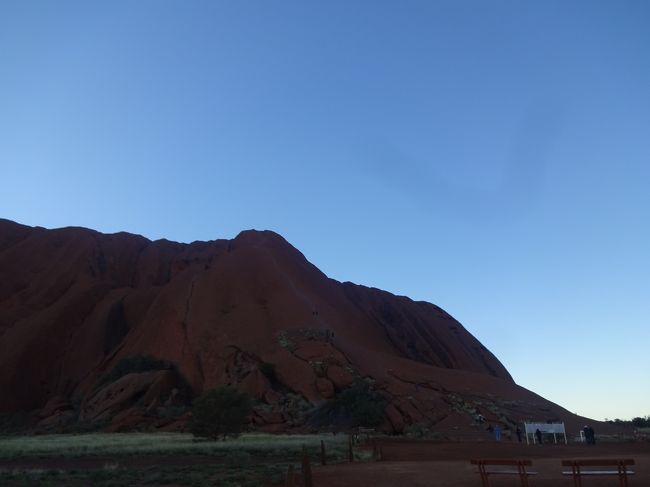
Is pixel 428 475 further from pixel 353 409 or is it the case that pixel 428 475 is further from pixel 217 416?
pixel 353 409

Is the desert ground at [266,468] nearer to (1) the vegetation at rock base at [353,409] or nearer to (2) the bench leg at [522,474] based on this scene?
(2) the bench leg at [522,474]

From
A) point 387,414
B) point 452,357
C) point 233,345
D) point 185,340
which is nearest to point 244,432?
point 387,414

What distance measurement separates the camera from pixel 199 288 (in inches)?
2520

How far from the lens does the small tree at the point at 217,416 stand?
36.2 meters

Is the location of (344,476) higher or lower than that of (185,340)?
lower

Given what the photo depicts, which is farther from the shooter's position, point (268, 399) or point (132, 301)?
point (132, 301)

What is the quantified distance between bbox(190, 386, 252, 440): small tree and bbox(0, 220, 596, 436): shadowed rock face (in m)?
9.30

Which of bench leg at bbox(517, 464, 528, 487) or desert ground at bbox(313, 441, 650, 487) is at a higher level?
bench leg at bbox(517, 464, 528, 487)

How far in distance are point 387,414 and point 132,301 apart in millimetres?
39418

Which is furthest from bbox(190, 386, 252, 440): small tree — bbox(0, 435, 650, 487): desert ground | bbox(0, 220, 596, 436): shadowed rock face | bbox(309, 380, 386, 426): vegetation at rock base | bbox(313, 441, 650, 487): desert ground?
bbox(313, 441, 650, 487): desert ground

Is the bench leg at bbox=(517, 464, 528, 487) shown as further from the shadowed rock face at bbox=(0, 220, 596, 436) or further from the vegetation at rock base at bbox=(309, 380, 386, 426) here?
the shadowed rock face at bbox=(0, 220, 596, 436)

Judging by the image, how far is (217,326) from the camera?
59312mm

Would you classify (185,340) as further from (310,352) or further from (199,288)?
(310,352)

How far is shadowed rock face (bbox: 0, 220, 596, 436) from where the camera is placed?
2051 inches
